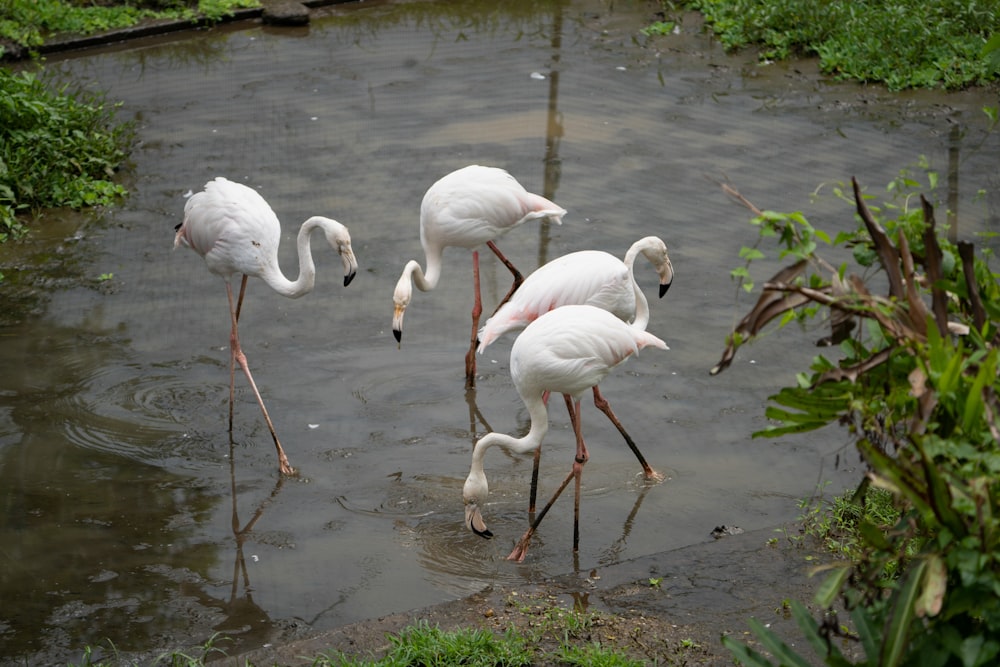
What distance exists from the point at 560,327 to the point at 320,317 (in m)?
2.39

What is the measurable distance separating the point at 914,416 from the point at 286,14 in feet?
32.7

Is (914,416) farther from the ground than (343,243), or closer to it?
farther from the ground

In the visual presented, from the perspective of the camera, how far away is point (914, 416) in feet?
7.96

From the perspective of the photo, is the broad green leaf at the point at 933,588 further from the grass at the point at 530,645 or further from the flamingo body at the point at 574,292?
the flamingo body at the point at 574,292

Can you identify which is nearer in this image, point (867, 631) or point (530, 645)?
point (867, 631)

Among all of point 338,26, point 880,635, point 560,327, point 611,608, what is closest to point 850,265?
point 560,327

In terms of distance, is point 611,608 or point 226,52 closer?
point 611,608

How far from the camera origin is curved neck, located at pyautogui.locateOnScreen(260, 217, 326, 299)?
5879mm

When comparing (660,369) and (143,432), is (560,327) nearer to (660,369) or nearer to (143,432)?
(660,369)

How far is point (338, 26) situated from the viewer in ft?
37.3

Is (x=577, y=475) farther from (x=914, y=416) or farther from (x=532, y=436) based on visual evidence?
(x=914, y=416)

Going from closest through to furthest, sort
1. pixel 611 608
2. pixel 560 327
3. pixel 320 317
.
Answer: pixel 611 608 → pixel 560 327 → pixel 320 317

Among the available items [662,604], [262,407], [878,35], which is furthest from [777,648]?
[878,35]

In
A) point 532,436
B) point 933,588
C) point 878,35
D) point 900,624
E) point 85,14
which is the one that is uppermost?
point 878,35
